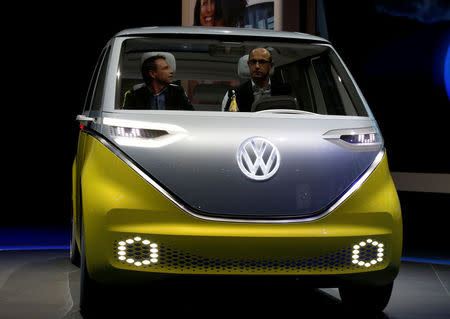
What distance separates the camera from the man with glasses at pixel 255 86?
221 inches

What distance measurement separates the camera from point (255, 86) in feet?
19.3

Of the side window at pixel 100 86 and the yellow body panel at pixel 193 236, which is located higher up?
the side window at pixel 100 86

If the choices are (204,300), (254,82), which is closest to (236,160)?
(204,300)

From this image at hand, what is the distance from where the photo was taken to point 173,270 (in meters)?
4.05

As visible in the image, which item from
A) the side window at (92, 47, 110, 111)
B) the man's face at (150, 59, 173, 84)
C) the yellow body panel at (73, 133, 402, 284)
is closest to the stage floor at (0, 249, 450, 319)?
the yellow body panel at (73, 133, 402, 284)

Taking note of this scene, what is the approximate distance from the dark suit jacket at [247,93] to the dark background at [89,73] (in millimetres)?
3222

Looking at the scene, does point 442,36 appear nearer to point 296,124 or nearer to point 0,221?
point 0,221

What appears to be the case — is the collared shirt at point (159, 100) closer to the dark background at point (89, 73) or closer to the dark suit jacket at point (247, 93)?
the dark suit jacket at point (247, 93)

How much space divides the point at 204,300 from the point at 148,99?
1338 mm

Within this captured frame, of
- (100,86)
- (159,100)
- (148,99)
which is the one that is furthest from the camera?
(159,100)

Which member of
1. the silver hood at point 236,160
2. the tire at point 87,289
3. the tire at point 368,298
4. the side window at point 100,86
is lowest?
the tire at point 368,298

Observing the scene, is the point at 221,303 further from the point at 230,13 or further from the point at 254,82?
the point at 230,13

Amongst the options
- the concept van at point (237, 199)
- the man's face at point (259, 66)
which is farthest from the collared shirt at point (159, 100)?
the concept van at point (237, 199)

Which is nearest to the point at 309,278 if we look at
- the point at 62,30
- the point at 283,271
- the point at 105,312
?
the point at 283,271
